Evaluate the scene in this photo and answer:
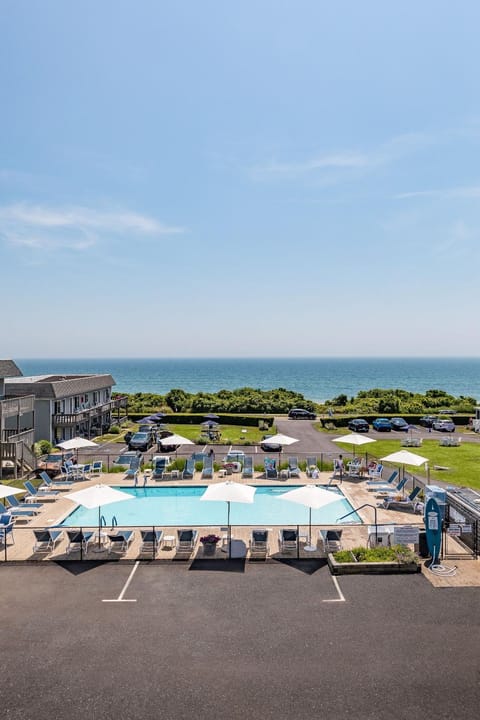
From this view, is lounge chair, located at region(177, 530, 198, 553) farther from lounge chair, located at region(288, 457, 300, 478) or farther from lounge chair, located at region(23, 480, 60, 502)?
lounge chair, located at region(288, 457, 300, 478)

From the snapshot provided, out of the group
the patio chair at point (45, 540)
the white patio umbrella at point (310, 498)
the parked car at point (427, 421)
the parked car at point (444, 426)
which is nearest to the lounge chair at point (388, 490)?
the white patio umbrella at point (310, 498)

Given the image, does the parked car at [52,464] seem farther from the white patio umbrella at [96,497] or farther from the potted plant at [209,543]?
the potted plant at [209,543]

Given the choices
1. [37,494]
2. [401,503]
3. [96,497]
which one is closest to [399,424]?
[401,503]

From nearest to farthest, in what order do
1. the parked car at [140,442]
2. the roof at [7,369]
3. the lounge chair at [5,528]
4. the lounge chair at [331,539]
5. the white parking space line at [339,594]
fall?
the white parking space line at [339,594]
the lounge chair at [331,539]
the lounge chair at [5,528]
the roof at [7,369]
the parked car at [140,442]

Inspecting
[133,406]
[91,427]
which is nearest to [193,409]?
[133,406]

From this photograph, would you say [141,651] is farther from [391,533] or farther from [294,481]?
[294,481]

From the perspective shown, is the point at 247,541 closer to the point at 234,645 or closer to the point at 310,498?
the point at 310,498
